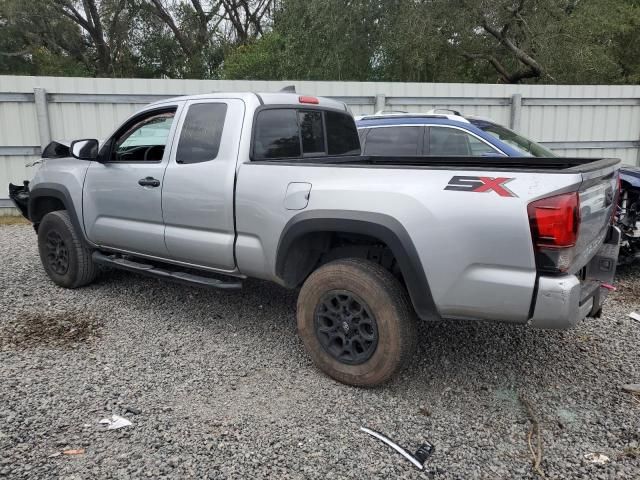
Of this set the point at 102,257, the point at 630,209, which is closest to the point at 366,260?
the point at 102,257

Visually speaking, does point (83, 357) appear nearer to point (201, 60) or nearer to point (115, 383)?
point (115, 383)

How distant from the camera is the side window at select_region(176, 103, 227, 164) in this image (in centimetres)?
412

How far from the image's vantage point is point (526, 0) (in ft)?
51.3

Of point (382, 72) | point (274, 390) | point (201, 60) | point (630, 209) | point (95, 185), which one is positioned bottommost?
point (274, 390)

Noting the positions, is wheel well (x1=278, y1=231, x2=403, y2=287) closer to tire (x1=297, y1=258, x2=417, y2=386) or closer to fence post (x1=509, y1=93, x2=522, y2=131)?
tire (x1=297, y1=258, x2=417, y2=386)

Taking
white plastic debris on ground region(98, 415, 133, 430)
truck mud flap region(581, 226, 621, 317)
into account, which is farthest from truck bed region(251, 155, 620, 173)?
white plastic debris on ground region(98, 415, 133, 430)

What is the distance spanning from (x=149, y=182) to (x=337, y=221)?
1.90 m

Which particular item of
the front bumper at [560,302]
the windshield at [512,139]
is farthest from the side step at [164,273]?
the windshield at [512,139]

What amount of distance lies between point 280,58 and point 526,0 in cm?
750

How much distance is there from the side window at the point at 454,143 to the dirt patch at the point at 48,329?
4.60 meters

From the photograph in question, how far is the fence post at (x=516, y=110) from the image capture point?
10.9 metres

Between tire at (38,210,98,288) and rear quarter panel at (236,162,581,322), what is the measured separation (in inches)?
117

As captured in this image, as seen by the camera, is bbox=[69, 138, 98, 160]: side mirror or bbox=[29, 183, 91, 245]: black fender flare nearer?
bbox=[69, 138, 98, 160]: side mirror

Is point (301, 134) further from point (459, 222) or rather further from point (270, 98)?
point (459, 222)
